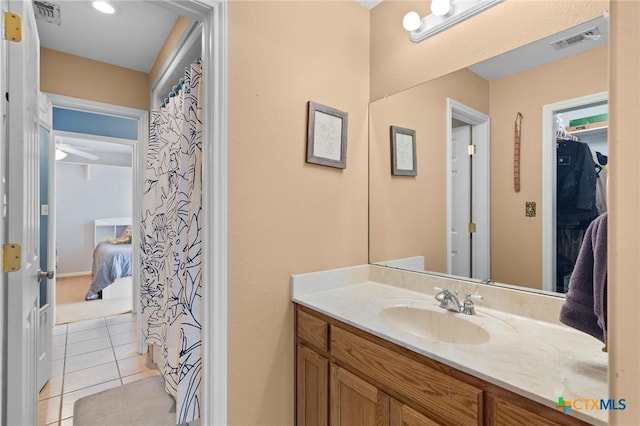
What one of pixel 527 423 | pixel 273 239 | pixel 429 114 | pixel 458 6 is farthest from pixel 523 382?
pixel 458 6

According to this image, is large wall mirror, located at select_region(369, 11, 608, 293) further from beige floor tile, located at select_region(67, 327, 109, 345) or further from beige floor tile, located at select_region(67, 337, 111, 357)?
beige floor tile, located at select_region(67, 327, 109, 345)

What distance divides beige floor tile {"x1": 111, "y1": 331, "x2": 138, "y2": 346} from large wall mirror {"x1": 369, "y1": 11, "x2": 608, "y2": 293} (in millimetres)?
2586

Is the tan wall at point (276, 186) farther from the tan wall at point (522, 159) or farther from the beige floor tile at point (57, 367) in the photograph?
the beige floor tile at point (57, 367)

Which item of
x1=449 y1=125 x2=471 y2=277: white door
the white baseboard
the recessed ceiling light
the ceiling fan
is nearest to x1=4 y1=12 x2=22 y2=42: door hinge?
the recessed ceiling light

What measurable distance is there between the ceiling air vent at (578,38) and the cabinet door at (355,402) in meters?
1.46

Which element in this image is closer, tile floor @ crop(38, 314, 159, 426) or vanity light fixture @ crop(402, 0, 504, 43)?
vanity light fixture @ crop(402, 0, 504, 43)

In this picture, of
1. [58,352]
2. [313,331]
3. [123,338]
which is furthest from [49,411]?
[313,331]

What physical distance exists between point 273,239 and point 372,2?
1.50 m

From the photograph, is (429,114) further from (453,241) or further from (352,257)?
(352,257)

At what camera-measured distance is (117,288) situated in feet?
14.6

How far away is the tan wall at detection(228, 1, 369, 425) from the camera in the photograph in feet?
4.63

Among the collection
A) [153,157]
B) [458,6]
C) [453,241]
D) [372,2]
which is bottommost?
[453,241]

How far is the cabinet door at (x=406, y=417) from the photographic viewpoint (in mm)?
982

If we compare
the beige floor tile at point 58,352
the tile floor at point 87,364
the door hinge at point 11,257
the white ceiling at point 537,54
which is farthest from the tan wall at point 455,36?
the beige floor tile at point 58,352
